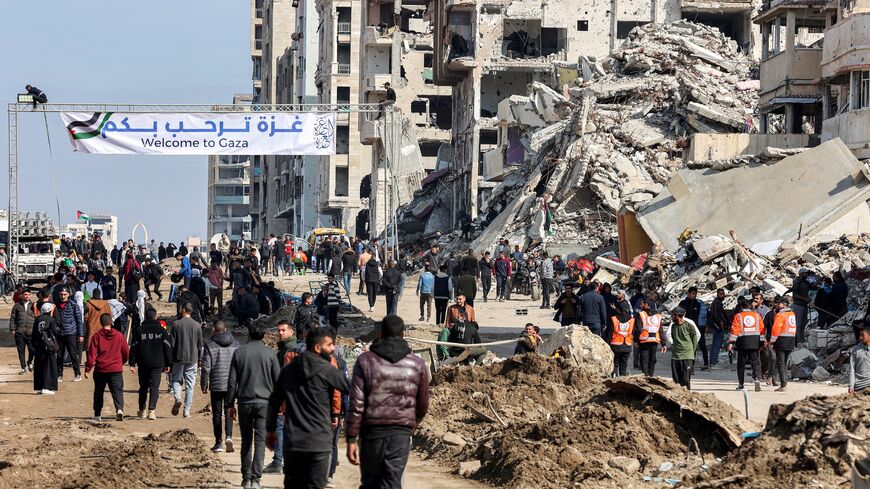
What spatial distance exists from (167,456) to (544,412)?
15.6 feet

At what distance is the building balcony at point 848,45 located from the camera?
114 ft

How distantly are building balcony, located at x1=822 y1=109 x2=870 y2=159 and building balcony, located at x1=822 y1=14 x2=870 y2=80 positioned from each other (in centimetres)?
112

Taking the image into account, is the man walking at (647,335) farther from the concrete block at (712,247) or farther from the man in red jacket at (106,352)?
the concrete block at (712,247)

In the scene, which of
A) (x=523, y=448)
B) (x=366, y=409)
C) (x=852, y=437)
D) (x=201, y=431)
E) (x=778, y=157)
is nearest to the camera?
(x=366, y=409)

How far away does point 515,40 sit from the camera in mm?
63750

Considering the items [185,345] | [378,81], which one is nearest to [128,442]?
[185,345]

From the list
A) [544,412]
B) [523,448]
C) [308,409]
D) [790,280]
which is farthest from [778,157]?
[308,409]

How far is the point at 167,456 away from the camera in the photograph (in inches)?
546

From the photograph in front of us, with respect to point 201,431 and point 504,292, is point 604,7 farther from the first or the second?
point 201,431

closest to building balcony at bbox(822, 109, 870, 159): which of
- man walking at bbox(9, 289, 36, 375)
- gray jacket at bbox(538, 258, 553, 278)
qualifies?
gray jacket at bbox(538, 258, 553, 278)

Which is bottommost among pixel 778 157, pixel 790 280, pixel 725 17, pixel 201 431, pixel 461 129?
pixel 201 431

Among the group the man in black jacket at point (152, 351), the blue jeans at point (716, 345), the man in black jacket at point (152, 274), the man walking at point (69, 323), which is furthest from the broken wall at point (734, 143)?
the man in black jacket at point (152, 351)

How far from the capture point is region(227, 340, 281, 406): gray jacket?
11.7m

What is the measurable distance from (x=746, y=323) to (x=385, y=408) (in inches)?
424
